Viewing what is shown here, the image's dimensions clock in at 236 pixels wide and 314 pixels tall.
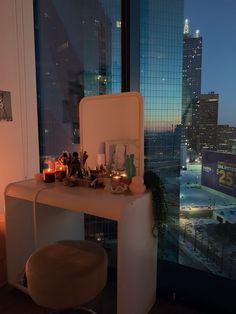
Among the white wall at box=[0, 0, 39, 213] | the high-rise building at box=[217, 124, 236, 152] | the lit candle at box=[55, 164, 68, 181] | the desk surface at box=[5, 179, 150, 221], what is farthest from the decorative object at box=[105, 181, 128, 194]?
the white wall at box=[0, 0, 39, 213]

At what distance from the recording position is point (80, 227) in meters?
2.07

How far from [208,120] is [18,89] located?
1656mm

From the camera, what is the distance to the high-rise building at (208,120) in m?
1.71

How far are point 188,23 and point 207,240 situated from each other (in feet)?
5.19

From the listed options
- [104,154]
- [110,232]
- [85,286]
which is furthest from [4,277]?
[104,154]

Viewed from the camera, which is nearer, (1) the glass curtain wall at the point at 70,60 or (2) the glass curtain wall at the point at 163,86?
(2) the glass curtain wall at the point at 163,86

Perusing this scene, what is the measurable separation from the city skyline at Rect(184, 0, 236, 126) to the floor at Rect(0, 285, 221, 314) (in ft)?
4.09

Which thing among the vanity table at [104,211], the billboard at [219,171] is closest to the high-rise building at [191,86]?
the billboard at [219,171]

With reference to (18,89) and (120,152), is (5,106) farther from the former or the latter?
(120,152)

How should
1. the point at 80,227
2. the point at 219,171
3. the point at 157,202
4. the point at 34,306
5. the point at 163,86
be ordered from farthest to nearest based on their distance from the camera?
the point at 80,227 < the point at 163,86 < the point at 219,171 < the point at 34,306 < the point at 157,202

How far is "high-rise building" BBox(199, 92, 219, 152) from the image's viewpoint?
1.71m

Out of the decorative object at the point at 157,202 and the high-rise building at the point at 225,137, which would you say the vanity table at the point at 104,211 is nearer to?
the decorative object at the point at 157,202

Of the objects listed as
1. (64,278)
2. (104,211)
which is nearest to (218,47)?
(104,211)

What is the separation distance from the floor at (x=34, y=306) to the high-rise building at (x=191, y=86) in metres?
1.04
